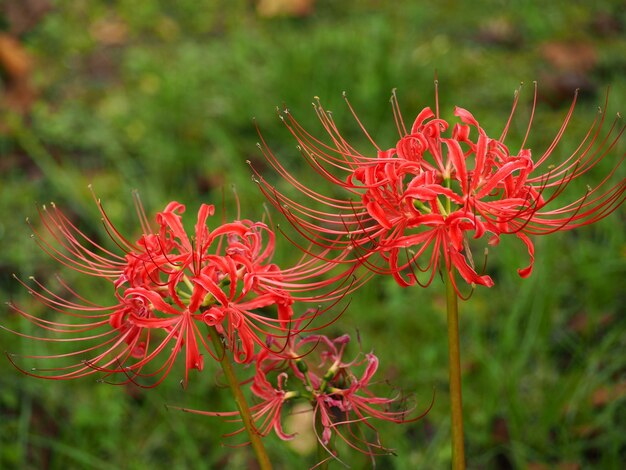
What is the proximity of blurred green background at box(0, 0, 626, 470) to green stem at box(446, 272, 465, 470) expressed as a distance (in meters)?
0.82

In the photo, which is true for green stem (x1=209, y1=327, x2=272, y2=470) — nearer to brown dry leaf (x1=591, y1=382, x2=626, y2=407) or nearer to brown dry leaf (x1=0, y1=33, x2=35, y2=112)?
brown dry leaf (x1=591, y1=382, x2=626, y2=407)

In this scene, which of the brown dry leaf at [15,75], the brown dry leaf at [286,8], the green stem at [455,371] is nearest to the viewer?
the green stem at [455,371]

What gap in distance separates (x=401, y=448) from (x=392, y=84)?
2.49m

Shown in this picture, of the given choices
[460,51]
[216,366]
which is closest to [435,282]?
[216,366]

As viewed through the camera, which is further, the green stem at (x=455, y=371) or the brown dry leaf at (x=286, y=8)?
the brown dry leaf at (x=286, y=8)

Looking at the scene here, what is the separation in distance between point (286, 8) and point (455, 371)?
4960 mm

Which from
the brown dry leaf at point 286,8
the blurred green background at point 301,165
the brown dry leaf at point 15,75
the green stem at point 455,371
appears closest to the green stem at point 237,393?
the green stem at point 455,371

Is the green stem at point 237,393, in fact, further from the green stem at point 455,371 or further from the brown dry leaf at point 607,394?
the brown dry leaf at point 607,394

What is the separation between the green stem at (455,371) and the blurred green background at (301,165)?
82cm

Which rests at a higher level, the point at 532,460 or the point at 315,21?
the point at 315,21

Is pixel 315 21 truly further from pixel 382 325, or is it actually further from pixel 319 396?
pixel 319 396

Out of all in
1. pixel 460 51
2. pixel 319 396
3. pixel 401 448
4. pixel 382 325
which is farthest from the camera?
pixel 460 51

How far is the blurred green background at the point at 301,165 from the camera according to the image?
3053 mm

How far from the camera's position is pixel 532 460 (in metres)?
2.92
